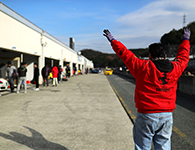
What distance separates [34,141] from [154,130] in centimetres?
272

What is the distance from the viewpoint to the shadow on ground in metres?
3.38

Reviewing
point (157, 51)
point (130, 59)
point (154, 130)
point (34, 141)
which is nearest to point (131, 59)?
point (130, 59)

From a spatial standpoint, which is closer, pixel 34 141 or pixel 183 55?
pixel 183 55

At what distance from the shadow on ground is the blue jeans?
1920mm

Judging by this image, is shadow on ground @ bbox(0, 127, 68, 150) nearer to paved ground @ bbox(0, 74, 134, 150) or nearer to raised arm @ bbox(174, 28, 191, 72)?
paved ground @ bbox(0, 74, 134, 150)

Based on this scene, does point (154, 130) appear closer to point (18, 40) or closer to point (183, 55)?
point (183, 55)

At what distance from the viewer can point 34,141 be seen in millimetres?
3654

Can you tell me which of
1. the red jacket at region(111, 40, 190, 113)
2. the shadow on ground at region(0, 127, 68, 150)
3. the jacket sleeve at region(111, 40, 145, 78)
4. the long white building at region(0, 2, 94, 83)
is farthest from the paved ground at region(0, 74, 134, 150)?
the long white building at region(0, 2, 94, 83)

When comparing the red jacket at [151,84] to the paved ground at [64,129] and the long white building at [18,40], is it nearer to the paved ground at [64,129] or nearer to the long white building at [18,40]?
the paved ground at [64,129]

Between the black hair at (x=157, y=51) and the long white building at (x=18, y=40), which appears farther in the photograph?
the long white building at (x=18, y=40)

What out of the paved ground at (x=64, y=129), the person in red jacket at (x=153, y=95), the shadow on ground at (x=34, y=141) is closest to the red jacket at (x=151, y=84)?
the person in red jacket at (x=153, y=95)

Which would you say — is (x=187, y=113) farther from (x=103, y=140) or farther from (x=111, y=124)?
(x=103, y=140)

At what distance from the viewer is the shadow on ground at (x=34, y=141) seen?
3385 millimetres

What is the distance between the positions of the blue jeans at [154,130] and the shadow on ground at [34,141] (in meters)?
1.92
